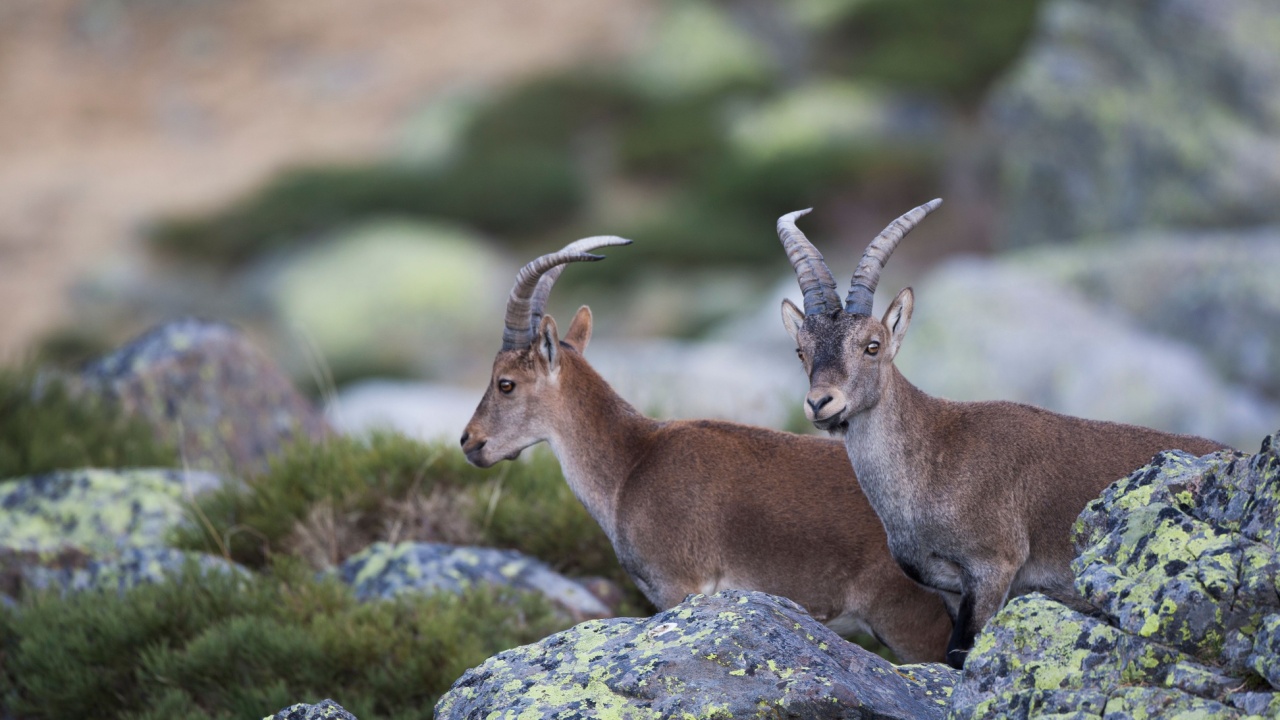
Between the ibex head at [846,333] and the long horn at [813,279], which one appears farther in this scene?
the long horn at [813,279]

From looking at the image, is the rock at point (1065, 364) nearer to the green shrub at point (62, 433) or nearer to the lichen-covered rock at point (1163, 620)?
the green shrub at point (62, 433)

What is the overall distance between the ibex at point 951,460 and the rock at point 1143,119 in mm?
12629

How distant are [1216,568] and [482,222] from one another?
3792 centimetres

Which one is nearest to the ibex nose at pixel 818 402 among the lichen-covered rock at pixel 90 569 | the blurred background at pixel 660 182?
the lichen-covered rock at pixel 90 569

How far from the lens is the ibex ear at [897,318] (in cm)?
745

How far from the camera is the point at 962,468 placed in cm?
729

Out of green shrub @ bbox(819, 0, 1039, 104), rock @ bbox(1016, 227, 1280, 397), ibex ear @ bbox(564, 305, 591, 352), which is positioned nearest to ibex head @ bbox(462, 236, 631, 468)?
ibex ear @ bbox(564, 305, 591, 352)

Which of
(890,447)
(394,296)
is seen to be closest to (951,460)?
(890,447)

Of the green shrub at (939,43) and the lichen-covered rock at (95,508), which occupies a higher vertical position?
the green shrub at (939,43)

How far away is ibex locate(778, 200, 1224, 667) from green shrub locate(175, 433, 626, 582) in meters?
2.70

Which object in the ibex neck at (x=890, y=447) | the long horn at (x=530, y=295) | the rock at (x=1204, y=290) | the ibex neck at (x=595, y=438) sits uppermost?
the rock at (x=1204, y=290)

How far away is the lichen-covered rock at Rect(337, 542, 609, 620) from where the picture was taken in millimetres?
8906

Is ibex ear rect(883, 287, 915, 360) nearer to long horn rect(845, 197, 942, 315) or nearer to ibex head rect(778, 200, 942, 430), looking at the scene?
ibex head rect(778, 200, 942, 430)

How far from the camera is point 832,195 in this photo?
3850 centimetres
